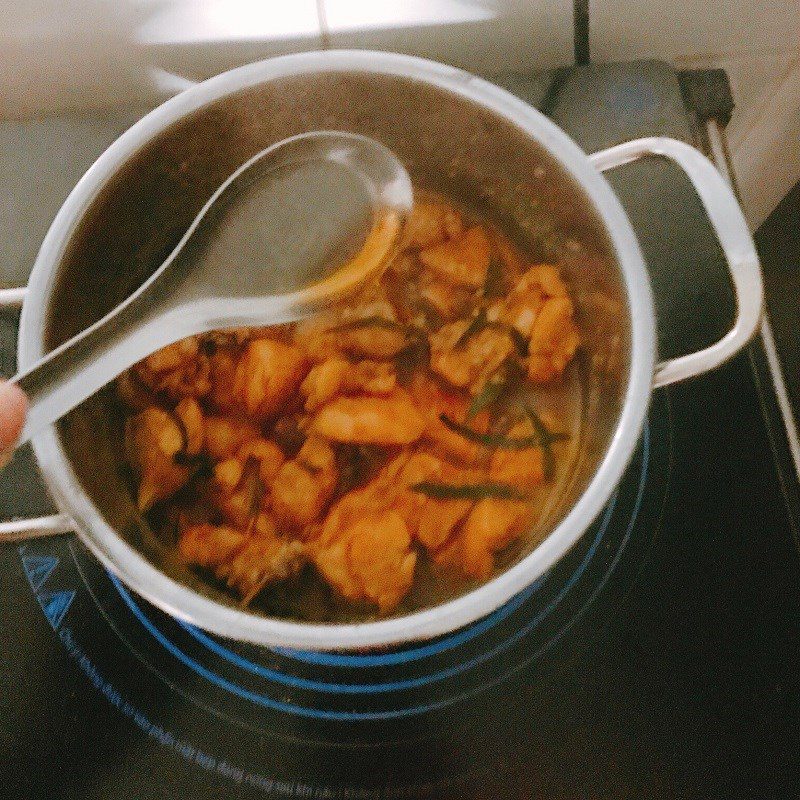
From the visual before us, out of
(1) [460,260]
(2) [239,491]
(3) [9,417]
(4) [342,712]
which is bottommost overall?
(4) [342,712]

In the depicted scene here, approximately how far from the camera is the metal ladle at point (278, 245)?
0.58 metres

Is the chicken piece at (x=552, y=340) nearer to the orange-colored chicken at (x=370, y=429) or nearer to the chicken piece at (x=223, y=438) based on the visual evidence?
the orange-colored chicken at (x=370, y=429)

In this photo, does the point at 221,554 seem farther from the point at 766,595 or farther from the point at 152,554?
the point at 766,595

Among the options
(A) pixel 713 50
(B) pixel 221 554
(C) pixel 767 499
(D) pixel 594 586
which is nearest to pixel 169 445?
(B) pixel 221 554

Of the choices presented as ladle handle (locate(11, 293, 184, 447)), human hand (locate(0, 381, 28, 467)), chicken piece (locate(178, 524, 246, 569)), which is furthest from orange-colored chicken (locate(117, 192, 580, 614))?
human hand (locate(0, 381, 28, 467))

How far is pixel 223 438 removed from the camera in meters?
0.69

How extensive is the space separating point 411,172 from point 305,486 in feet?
1.13

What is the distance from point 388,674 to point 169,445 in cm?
27

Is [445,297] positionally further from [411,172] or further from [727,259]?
[727,259]

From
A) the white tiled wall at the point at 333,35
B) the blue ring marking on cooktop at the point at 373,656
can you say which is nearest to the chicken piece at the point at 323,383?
the blue ring marking on cooktop at the point at 373,656

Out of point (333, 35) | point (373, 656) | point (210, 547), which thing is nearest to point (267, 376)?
point (210, 547)

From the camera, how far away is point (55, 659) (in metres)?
0.63

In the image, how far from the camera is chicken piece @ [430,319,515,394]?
2.39ft

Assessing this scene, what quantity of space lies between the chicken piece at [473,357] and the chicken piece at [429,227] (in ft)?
0.34
